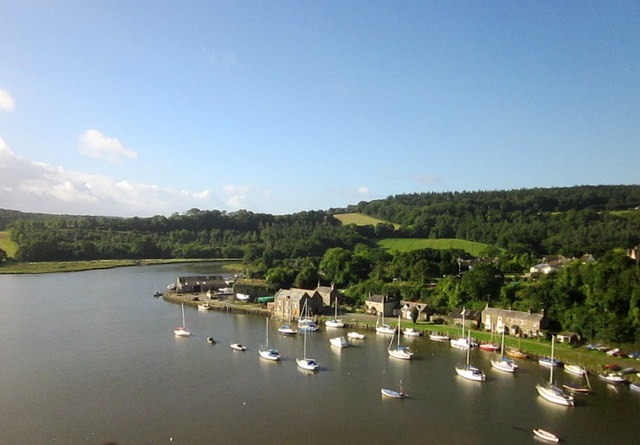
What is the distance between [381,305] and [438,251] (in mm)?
22931

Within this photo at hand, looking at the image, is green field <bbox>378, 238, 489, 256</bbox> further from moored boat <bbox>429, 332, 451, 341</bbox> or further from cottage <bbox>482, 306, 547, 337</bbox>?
moored boat <bbox>429, 332, 451, 341</bbox>

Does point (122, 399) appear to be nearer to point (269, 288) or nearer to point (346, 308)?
point (346, 308)

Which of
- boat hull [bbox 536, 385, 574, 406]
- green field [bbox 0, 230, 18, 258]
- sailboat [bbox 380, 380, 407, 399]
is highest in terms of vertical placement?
green field [bbox 0, 230, 18, 258]

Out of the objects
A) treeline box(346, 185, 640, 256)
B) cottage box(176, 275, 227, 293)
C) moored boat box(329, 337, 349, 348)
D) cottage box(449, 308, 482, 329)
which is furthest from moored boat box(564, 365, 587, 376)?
cottage box(176, 275, 227, 293)


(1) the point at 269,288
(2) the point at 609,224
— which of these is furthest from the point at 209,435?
(2) the point at 609,224

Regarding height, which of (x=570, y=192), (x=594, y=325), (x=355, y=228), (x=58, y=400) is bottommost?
(x=58, y=400)

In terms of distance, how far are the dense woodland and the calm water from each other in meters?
9.58

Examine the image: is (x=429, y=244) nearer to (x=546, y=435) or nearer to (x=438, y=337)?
(x=438, y=337)

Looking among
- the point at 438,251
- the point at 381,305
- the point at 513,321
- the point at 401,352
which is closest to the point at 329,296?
the point at 381,305

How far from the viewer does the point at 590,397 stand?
90.8 feet

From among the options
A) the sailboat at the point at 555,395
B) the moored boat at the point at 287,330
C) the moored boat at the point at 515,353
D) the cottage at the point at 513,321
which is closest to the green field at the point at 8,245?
the moored boat at the point at 287,330

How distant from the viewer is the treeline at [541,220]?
279 ft

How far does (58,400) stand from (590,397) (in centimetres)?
3020

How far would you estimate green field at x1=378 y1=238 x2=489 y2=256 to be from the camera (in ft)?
315
